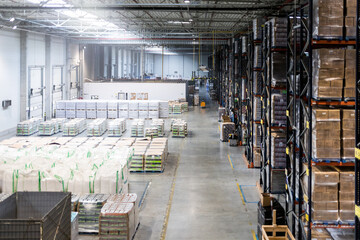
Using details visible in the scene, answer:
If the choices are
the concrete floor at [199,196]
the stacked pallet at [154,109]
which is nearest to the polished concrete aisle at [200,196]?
the concrete floor at [199,196]

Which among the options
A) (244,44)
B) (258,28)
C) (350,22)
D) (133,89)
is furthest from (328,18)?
(133,89)

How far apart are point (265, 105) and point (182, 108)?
24702 millimetres

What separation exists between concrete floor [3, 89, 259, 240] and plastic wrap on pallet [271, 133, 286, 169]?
1413 millimetres

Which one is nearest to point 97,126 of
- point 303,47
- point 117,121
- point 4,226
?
point 117,121

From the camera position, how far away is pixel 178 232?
10414 millimetres

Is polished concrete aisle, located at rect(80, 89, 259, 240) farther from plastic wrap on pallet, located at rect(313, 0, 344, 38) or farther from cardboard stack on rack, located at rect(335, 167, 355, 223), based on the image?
plastic wrap on pallet, located at rect(313, 0, 344, 38)

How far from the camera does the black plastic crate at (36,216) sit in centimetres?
488

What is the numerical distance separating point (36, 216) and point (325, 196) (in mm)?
5103

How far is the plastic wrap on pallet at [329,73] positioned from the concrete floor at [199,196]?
A: 4145 mm

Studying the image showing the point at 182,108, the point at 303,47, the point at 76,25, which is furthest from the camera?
the point at 182,108

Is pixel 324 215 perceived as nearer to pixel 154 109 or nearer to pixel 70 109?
pixel 154 109

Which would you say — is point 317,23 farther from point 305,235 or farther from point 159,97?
point 159,97

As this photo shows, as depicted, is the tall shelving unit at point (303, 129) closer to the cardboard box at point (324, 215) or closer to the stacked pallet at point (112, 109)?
the cardboard box at point (324, 215)

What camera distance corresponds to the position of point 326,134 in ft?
25.8
